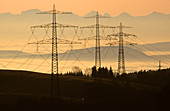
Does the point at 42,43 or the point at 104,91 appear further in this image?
the point at 104,91

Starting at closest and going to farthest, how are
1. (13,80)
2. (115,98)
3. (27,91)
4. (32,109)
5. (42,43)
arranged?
(42,43)
(32,109)
(115,98)
(27,91)
(13,80)

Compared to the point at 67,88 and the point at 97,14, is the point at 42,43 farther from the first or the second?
the point at 67,88

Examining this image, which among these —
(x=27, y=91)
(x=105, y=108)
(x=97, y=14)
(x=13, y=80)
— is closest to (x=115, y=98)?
(x=105, y=108)

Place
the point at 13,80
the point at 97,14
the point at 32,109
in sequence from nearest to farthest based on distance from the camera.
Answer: the point at 32,109
the point at 97,14
the point at 13,80

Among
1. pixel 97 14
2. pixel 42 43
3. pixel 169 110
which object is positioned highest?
pixel 97 14

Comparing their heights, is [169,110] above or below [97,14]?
below

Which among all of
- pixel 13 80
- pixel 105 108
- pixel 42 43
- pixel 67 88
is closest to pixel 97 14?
pixel 105 108

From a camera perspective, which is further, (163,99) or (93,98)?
(93,98)

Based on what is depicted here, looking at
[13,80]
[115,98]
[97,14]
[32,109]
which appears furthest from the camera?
[13,80]

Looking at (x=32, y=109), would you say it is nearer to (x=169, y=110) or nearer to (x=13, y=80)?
(x=169, y=110)
